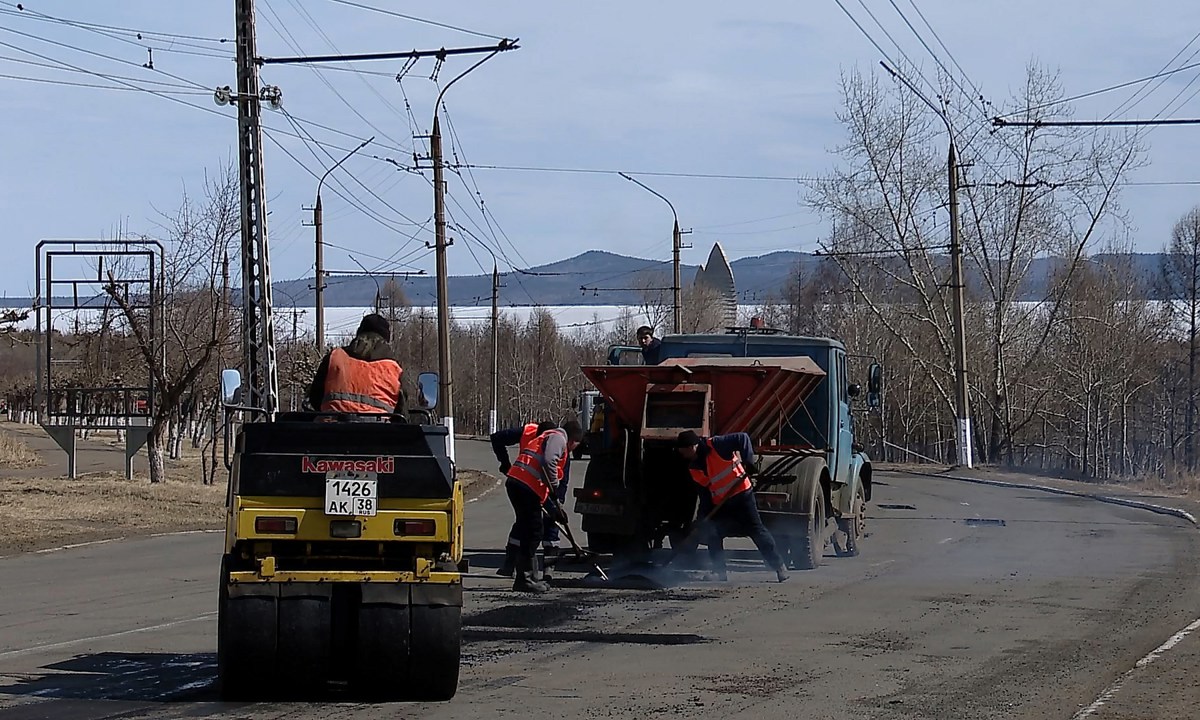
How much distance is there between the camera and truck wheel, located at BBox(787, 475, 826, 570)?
604 inches

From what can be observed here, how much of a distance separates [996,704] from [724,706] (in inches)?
62.2

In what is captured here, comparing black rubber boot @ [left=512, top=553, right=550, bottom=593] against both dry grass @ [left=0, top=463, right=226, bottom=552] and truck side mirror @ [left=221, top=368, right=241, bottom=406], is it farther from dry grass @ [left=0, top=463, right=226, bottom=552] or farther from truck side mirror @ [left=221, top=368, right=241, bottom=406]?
dry grass @ [left=0, top=463, right=226, bottom=552]

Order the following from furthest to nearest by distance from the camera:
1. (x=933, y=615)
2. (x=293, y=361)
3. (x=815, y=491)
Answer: (x=293, y=361), (x=815, y=491), (x=933, y=615)

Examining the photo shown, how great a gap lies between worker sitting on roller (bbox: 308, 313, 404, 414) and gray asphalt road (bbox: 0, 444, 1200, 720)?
1.87 meters

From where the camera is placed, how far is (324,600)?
833 centimetres

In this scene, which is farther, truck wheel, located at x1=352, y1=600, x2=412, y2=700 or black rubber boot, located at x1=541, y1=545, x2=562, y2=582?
black rubber boot, located at x1=541, y1=545, x2=562, y2=582

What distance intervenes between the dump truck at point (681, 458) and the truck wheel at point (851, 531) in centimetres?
49

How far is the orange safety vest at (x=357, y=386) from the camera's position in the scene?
9.16 m

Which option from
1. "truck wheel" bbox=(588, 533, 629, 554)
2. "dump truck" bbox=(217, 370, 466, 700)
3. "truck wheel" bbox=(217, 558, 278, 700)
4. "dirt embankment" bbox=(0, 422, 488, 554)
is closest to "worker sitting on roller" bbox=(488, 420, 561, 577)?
"truck wheel" bbox=(588, 533, 629, 554)

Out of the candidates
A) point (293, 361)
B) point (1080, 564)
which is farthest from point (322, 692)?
point (293, 361)

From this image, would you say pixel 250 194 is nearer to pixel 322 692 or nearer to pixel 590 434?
pixel 590 434

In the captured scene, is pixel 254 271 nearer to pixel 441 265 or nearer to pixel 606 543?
pixel 606 543

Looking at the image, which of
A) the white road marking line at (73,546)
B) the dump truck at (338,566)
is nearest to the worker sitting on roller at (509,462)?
the dump truck at (338,566)

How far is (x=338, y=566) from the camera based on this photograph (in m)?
8.62
